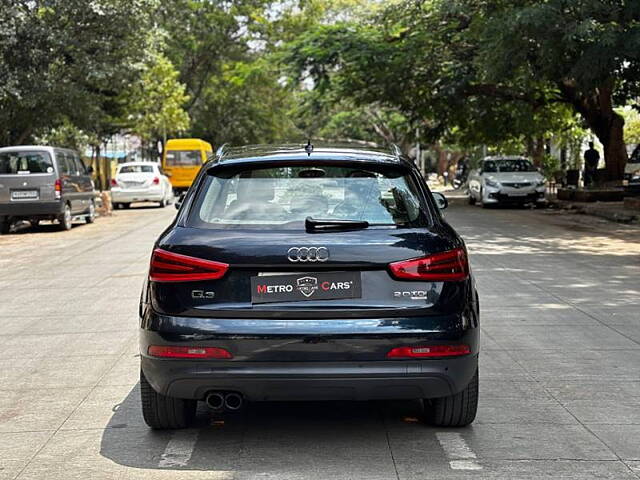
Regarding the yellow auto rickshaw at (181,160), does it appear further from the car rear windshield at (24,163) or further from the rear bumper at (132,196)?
the car rear windshield at (24,163)

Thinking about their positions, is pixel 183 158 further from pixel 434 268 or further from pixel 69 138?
pixel 434 268

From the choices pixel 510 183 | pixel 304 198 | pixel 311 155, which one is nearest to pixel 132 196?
pixel 510 183

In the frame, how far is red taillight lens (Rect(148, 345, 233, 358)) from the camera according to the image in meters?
5.09

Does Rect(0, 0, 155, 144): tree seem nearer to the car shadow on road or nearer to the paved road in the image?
the paved road

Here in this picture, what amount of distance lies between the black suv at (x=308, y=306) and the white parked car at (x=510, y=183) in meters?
24.9

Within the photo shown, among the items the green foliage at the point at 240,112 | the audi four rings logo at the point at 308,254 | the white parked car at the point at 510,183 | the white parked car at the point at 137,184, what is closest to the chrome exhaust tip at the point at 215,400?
the audi four rings logo at the point at 308,254

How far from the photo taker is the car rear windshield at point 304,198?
541cm

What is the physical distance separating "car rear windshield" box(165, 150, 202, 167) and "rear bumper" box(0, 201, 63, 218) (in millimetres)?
20850

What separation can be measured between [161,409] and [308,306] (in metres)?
1.15

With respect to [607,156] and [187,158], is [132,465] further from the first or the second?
[187,158]

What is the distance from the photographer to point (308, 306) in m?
5.09

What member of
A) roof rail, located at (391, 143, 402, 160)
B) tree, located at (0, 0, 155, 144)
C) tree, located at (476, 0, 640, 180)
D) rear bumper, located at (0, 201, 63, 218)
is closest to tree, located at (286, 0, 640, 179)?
tree, located at (476, 0, 640, 180)

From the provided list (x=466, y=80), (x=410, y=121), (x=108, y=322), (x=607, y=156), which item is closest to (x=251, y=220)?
(x=108, y=322)

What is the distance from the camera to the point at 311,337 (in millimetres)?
5043
